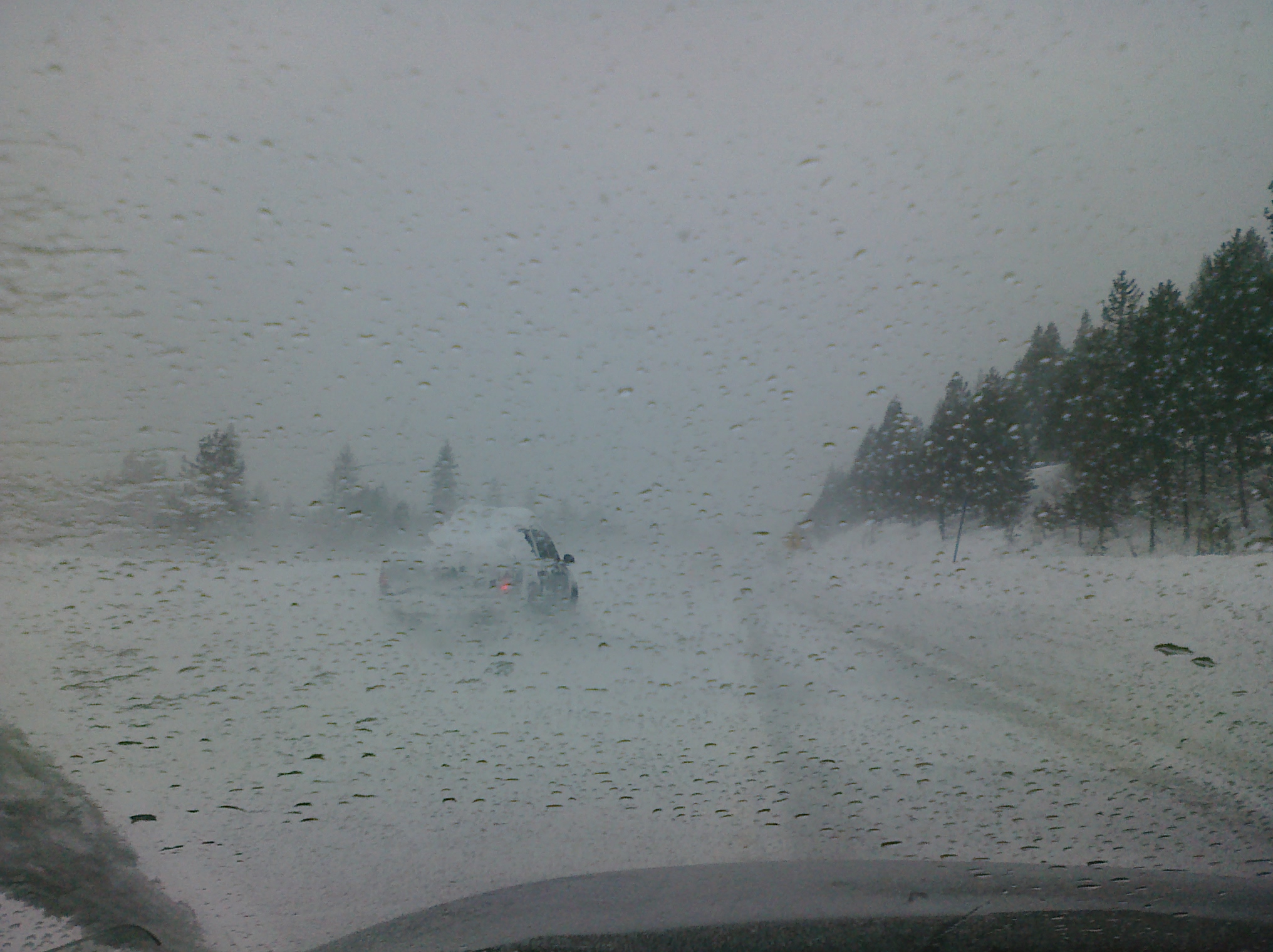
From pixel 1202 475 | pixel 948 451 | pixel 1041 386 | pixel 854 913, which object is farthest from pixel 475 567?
pixel 1202 475

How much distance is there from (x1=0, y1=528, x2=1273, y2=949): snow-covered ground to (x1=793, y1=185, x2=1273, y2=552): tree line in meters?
0.44

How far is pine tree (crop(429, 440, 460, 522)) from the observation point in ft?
14.2

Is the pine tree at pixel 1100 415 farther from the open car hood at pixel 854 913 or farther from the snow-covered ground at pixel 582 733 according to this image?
the open car hood at pixel 854 913

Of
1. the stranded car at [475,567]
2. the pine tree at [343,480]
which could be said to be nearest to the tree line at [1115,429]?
the stranded car at [475,567]

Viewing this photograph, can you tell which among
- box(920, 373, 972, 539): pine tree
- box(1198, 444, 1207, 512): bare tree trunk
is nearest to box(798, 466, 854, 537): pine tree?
box(920, 373, 972, 539): pine tree

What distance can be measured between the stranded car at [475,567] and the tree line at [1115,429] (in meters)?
1.77

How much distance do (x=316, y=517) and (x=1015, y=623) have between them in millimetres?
6624

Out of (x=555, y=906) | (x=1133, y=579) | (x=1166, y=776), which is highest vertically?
(x=1133, y=579)

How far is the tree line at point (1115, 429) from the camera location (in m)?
5.34

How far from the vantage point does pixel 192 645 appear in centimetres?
448

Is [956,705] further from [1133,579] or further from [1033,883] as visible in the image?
[1033,883]

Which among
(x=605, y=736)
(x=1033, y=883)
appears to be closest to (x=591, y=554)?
(x=605, y=736)

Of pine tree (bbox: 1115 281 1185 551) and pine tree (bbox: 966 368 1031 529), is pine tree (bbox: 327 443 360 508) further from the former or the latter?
pine tree (bbox: 1115 281 1185 551)

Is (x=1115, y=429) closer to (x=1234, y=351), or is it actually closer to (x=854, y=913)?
(x=1234, y=351)
